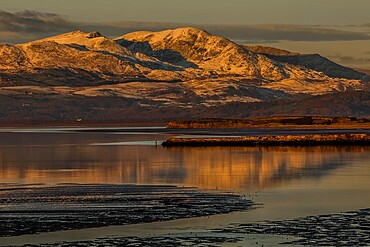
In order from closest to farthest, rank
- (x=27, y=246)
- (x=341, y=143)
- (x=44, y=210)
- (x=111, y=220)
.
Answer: (x=27, y=246) → (x=111, y=220) → (x=44, y=210) → (x=341, y=143)

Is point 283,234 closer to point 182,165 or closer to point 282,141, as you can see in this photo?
point 182,165

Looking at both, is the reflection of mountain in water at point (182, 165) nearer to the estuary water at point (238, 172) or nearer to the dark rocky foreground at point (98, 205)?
the estuary water at point (238, 172)

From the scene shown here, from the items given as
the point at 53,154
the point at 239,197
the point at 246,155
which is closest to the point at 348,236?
the point at 239,197

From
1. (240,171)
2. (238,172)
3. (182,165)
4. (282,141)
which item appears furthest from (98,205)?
(282,141)

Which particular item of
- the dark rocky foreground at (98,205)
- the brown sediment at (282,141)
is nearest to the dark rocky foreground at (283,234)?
the dark rocky foreground at (98,205)

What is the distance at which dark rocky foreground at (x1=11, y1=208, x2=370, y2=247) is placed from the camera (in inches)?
1351

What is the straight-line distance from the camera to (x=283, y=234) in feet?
119

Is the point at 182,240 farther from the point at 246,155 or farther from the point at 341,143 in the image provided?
the point at 341,143

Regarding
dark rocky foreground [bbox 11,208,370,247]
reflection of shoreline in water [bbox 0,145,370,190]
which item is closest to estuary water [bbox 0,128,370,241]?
reflection of shoreline in water [bbox 0,145,370,190]

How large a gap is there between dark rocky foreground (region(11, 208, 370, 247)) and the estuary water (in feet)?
6.74

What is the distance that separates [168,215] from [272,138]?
7673 centimetres

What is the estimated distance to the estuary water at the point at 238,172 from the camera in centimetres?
4672

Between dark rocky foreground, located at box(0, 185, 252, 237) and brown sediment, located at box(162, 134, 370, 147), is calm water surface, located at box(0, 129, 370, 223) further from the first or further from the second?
brown sediment, located at box(162, 134, 370, 147)

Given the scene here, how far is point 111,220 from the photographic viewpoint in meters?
40.5
